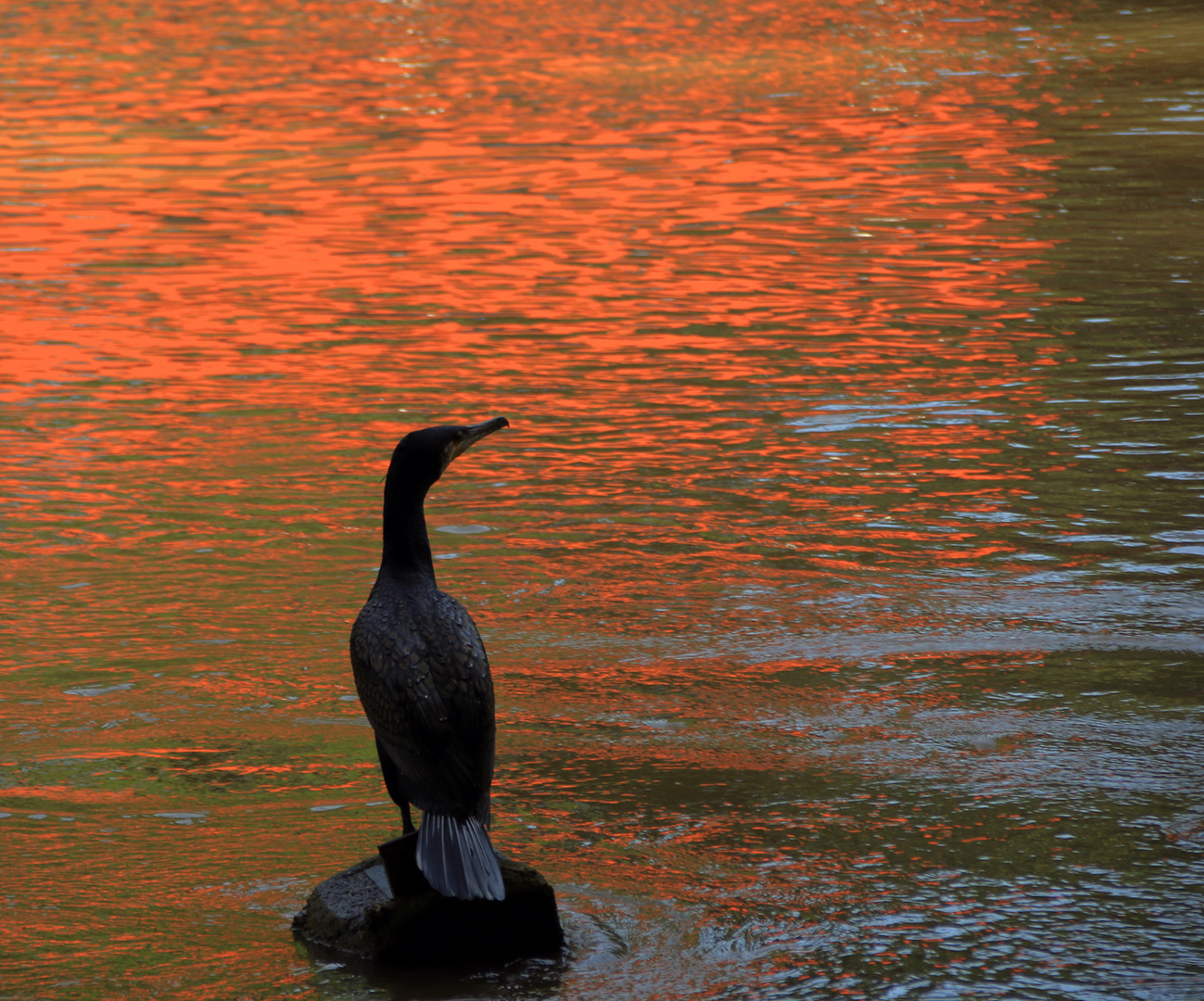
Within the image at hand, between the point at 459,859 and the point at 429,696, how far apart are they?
417mm

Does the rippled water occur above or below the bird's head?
below

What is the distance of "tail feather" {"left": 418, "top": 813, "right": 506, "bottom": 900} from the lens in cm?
433

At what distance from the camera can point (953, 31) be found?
30.1 meters

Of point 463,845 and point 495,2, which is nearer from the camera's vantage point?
point 463,845

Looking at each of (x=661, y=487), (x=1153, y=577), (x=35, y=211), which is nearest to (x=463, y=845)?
(x=1153, y=577)

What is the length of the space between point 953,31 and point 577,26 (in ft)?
22.6

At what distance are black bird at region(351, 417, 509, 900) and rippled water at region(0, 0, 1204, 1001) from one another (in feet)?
1.24

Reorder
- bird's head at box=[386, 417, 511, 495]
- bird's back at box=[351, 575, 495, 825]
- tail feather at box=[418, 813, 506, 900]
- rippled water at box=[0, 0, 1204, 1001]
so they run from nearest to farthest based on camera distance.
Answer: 1. tail feather at box=[418, 813, 506, 900]
2. bird's back at box=[351, 575, 495, 825]
3. bird's head at box=[386, 417, 511, 495]
4. rippled water at box=[0, 0, 1204, 1001]

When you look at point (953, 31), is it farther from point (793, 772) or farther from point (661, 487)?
point (793, 772)

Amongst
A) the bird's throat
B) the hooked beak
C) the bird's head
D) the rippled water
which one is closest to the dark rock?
the rippled water

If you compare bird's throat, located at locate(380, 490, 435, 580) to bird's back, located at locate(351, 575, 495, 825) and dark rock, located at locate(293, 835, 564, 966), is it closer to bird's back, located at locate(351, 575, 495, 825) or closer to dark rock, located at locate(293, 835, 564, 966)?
bird's back, located at locate(351, 575, 495, 825)

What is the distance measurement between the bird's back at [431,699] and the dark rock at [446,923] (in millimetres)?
184

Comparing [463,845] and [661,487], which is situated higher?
[463,845]

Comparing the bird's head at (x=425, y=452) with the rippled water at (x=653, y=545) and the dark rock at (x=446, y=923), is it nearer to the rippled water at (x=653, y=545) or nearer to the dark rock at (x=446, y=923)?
the dark rock at (x=446, y=923)
